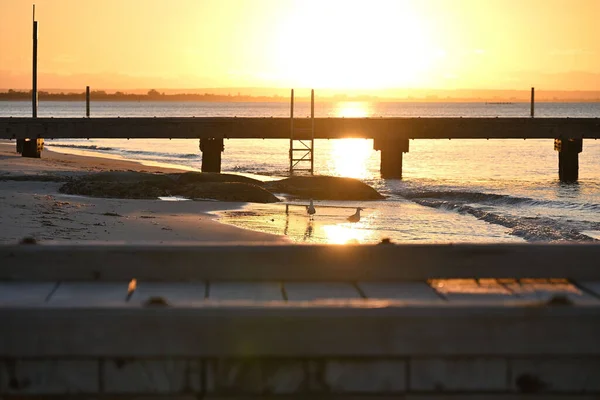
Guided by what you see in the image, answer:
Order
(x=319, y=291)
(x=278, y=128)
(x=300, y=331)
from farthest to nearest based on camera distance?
(x=278, y=128) → (x=319, y=291) → (x=300, y=331)

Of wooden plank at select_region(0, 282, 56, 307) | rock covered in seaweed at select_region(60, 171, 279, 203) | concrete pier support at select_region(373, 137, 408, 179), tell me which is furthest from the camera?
concrete pier support at select_region(373, 137, 408, 179)

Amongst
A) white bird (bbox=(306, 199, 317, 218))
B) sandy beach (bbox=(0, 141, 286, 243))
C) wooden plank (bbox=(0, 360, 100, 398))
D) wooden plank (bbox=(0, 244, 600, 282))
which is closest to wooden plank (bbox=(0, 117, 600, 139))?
sandy beach (bbox=(0, 141, 286, 243))

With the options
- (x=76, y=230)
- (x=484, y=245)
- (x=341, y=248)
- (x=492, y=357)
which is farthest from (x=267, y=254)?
(x=76, y=230)

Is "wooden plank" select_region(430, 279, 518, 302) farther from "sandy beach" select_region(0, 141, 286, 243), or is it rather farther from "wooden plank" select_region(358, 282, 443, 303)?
"sandy beach" select_region(0, 141, 286, 243)

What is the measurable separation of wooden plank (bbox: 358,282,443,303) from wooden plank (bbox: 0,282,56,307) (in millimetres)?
Answer: 1546

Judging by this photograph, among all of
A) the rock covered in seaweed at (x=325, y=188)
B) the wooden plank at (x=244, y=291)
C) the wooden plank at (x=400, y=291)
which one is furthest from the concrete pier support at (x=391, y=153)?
the wooden plank at (x=244, y=291)

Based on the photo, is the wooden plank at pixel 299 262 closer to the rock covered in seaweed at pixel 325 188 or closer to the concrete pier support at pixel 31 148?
the rock covered in seaweed at pixel 325 188

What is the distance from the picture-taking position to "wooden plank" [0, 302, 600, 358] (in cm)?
346

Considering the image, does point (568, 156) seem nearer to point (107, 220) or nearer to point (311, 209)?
point (311, 209)

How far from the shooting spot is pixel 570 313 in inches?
141

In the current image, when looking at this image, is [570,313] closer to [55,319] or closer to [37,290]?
[55,319]

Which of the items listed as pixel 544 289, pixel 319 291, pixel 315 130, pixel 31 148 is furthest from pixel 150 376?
pixel 31 148

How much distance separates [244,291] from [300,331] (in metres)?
1.12

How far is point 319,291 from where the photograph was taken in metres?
4.63
